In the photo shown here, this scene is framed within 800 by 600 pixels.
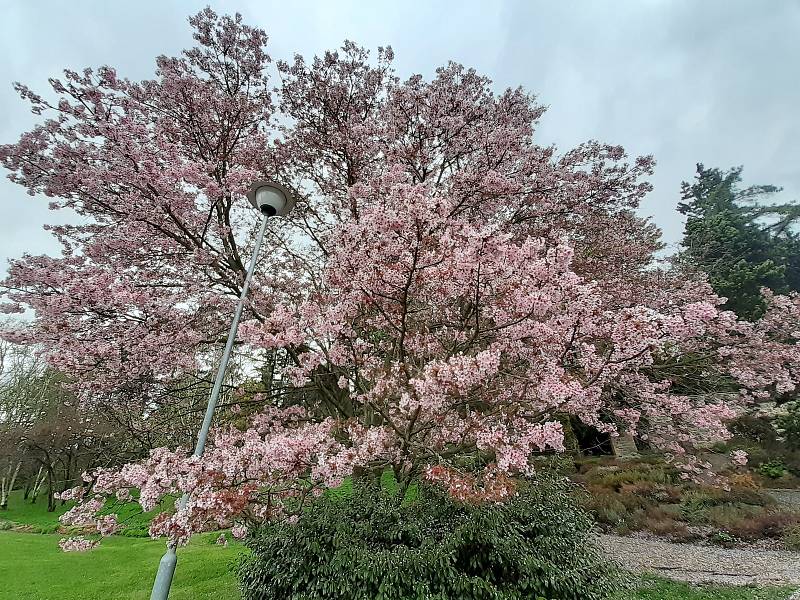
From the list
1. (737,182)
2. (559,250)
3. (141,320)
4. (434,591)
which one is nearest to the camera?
(434,591)

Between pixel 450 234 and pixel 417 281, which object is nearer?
pixel 417 281

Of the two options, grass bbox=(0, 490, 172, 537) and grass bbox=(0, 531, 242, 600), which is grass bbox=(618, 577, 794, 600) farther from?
grass bbox=(0, 490, 172, 537)

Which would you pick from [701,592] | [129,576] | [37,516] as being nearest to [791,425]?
[701,592]

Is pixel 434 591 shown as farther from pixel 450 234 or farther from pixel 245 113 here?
pixel 245 113

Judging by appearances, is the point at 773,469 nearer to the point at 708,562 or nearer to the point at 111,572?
the point at 708,562

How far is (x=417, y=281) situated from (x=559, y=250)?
1.51 meters

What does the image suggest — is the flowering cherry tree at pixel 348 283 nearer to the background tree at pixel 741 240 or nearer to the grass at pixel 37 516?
the grass at pixel 37 516

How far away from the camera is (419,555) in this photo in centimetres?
→ 396

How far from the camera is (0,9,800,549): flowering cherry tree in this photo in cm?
416

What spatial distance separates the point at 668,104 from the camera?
11906 mm

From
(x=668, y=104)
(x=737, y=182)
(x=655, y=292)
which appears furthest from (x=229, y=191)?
(x=737, y=182)

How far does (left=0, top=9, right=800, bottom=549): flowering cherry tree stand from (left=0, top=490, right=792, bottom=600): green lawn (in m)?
2.09

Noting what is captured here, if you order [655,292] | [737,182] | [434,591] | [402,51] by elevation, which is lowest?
[434,591]

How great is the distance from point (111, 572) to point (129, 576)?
0.69m
